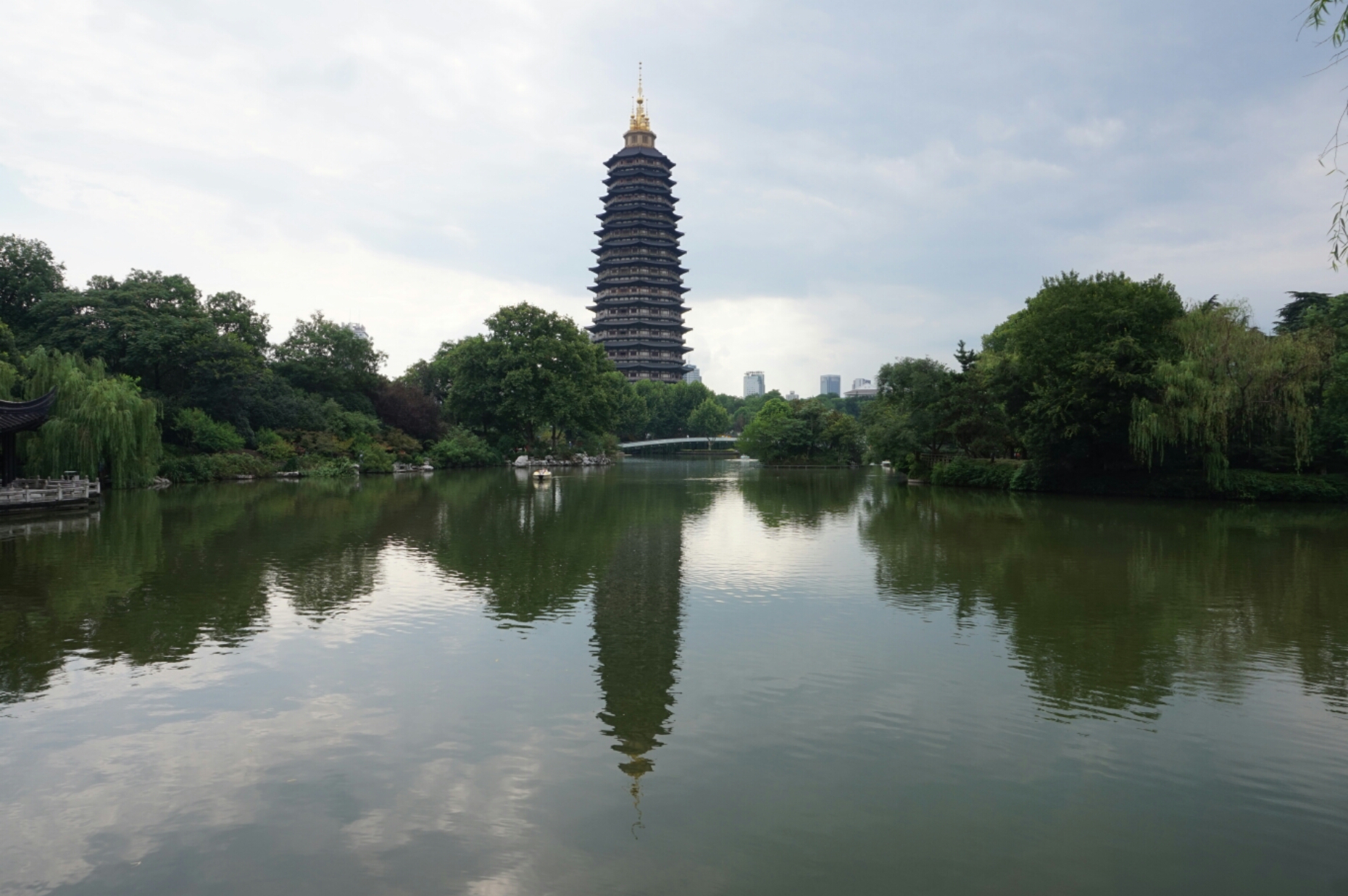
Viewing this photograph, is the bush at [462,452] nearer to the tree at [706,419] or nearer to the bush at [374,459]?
the bush at [374,459]

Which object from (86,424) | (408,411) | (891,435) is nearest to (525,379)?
(408,411)

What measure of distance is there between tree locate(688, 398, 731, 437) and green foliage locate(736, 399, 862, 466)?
110ft

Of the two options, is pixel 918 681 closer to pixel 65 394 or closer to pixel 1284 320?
pixel 65 394

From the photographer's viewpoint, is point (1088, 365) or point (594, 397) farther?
point (594, 397)

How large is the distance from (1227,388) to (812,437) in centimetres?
3368

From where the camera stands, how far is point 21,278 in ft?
123

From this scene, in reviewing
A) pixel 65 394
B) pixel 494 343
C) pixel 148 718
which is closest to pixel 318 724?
pixel 148 718

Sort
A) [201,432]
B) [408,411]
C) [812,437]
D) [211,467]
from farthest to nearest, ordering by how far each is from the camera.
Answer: [812,437] < [408,411] < [201,432] < [211,467]

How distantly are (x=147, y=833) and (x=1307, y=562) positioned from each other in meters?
16.7

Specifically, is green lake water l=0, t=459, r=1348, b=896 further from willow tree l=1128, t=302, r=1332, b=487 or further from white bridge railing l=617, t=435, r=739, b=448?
white bridge railing l=617, t=435, r=739, b=448

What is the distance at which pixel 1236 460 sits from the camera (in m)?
28.6

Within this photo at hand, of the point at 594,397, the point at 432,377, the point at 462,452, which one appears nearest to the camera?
the point at 462,452

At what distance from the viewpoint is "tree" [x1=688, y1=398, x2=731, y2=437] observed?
310 feet

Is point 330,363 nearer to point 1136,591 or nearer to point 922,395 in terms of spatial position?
point 922,395
